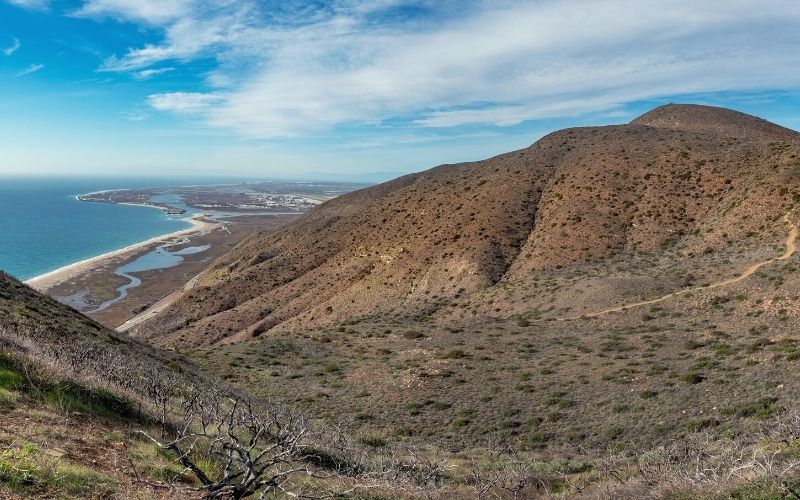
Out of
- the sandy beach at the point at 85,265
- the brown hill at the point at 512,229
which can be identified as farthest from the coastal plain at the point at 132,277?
the brown hill at the point at 512,229

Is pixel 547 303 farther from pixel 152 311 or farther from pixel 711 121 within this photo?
pixel 711 121

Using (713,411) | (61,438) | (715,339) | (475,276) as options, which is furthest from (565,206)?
(61,438)

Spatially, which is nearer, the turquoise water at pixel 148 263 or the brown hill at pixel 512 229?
the brown hill at pixel 512 229

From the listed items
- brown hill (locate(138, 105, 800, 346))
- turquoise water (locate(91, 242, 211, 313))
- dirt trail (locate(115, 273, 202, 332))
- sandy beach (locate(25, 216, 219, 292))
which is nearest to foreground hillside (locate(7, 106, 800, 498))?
brown hill (locate(138, 105, 800, 346))

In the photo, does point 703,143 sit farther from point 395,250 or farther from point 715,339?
point 715,339

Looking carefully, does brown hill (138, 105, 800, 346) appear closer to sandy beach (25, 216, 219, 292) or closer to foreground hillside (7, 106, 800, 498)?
foreground hillside (7, 106, 800, 498)

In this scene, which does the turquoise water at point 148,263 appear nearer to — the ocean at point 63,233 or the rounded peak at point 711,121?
the ocean at point 63,233
